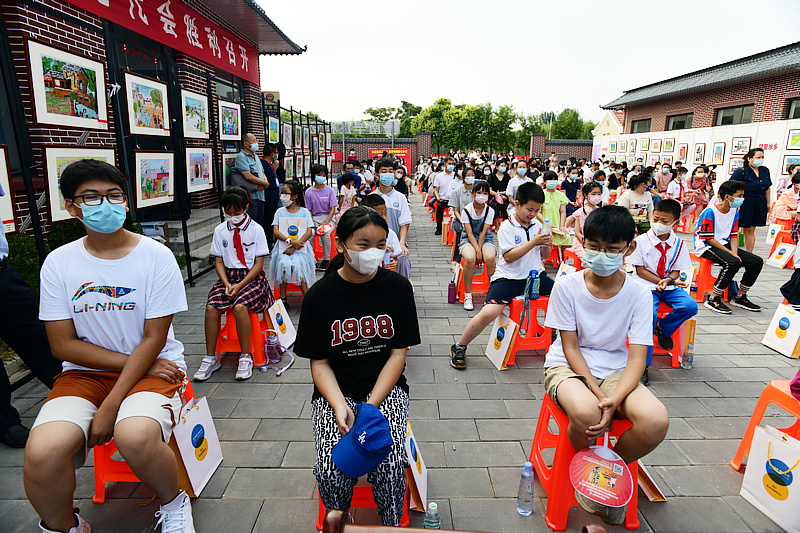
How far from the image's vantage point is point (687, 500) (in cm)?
249

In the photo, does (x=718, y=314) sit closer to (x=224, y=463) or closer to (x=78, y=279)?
(x=224, y=463)

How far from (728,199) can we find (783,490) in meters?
4.52

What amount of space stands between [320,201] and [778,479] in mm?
6490

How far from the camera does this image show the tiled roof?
15078 mm

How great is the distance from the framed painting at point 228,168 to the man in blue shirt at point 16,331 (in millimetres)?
4711

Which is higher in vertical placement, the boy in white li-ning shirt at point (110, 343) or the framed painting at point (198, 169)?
the framed painting at point (198, 169)

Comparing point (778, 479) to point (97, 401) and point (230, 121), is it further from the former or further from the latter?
point (230, 121)

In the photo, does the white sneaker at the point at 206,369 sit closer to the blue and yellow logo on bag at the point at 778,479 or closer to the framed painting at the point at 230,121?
the blue and yellow logo on bag at the point at 778,479

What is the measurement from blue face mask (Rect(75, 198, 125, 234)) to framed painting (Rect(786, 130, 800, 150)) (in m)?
18.3

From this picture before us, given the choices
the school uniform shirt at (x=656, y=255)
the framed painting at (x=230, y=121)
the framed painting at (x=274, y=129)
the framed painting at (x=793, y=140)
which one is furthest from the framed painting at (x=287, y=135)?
the framed painting at (x=793, y=140)

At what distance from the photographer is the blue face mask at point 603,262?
8.06 feet

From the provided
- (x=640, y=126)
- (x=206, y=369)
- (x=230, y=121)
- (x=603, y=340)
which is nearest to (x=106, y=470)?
(x=206, y=369)

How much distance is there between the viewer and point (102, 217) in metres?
2.26

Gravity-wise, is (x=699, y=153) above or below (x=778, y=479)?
above
